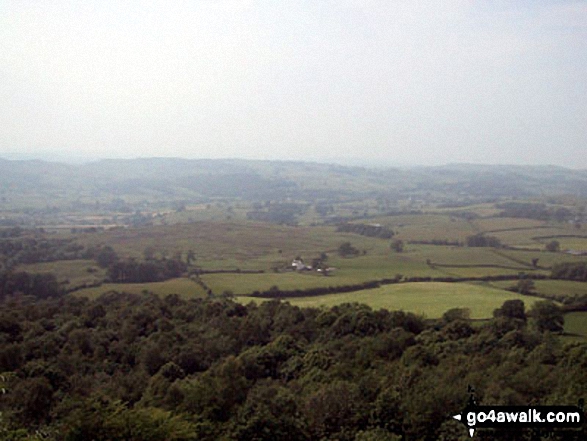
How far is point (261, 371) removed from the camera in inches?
1156

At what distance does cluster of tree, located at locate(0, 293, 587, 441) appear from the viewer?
707 inches

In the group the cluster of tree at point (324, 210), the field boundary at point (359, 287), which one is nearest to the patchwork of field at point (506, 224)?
the field boundary at point (359, 287)

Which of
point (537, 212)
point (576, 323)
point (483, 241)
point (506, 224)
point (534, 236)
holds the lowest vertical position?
point (576, 323)

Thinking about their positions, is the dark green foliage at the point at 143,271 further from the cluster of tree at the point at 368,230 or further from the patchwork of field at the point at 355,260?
the cluster of tree at the point at 368,230

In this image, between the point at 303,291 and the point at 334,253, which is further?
the point at 334,253

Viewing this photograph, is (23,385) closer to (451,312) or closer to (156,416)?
(156,416)

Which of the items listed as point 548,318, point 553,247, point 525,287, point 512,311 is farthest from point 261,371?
point 553,247

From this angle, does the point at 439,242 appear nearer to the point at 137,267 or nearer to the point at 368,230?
the point at 368,230

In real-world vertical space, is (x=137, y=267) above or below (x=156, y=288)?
above

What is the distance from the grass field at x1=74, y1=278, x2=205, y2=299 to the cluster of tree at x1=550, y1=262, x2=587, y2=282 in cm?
4041

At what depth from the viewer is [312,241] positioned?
297 feet

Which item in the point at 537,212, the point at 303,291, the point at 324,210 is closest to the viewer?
the point at 303,291

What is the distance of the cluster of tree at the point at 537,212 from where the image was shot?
116562mm

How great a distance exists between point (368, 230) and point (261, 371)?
73.9 metres
